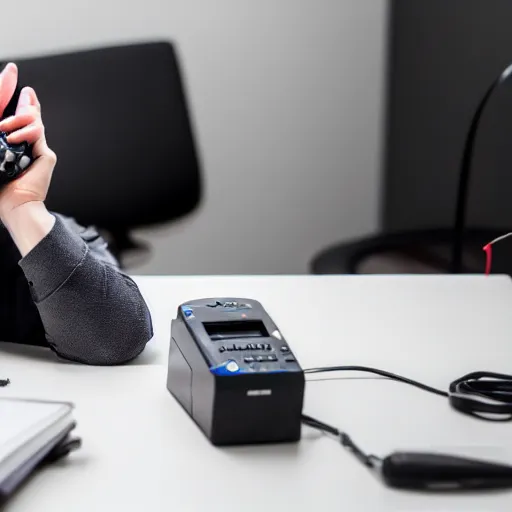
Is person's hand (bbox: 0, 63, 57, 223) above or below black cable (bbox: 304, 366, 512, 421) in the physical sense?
above

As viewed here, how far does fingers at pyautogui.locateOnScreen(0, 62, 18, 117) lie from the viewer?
1.14 m

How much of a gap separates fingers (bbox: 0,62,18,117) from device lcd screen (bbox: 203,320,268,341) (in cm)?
40

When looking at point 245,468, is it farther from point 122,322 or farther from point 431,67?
point 431,67

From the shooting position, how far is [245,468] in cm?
90

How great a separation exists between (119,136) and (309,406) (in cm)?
118

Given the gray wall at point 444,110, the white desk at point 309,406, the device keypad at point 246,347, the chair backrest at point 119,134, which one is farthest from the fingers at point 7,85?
the gray wall at point 444,110

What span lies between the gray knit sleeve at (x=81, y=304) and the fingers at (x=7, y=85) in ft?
0.53

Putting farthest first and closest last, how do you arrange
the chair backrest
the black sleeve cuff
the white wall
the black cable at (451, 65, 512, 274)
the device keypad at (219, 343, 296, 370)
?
the white wall
the chair backrest
the black cable at (451, 65, 512, 274)
the black sleeve cuff
the device keypad at (219, 343, 296, 370)

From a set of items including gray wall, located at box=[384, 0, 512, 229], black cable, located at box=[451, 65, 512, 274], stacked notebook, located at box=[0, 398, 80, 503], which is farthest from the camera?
gray wall, located at box=[384, 0, 512, 229]

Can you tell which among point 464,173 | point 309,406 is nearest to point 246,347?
point 309,406

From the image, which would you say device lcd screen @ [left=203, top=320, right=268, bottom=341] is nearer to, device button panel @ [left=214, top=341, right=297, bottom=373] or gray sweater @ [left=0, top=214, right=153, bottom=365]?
device button panel @ [left=214, top=341, right=297, bottom=373]

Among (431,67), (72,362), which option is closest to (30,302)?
(72,362)

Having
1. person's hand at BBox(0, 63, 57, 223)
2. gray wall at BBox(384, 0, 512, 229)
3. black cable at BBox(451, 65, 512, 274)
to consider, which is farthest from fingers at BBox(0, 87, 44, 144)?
gray wall at BBox(384, 0, 512, 229)

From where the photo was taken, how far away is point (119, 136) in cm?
206
